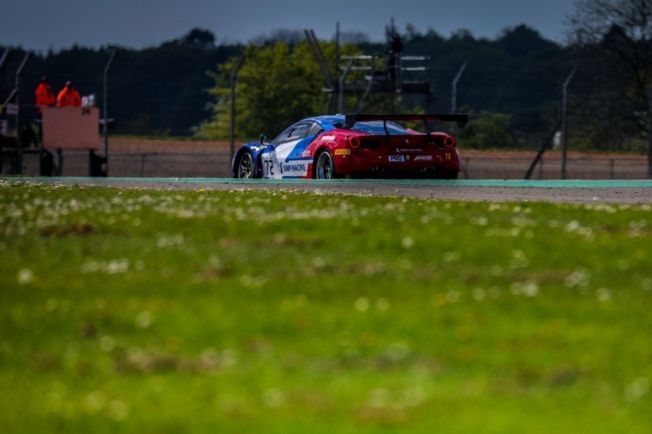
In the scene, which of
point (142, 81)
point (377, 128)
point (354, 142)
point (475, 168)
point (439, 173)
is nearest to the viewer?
point (354, 142)

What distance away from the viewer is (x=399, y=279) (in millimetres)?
10492

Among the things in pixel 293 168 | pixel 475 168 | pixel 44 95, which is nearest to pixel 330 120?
pixel 293 168

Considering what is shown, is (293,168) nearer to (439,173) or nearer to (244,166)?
(244,166)

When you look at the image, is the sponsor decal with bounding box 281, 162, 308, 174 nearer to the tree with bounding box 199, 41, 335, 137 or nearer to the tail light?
the tail light

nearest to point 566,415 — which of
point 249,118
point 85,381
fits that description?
point 85,381

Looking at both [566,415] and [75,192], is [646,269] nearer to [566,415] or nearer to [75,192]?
[566,415]

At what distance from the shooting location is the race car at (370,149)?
2272 cm

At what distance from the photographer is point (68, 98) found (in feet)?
109

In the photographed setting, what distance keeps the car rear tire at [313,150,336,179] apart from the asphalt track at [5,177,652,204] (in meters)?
0.51

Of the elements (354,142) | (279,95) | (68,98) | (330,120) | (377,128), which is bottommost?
(354,142)

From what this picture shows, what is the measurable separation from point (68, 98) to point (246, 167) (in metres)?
8.40

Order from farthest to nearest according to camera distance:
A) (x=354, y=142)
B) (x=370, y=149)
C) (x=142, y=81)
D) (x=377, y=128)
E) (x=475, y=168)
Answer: (x=142, y=81) → (x=475, y=168) → (x=377, y=128) → (x=370, y=149) → (x=354, y=142)

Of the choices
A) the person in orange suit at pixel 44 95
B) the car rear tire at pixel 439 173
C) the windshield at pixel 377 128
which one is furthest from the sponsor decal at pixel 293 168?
the person in orange suit at pixel 44 95

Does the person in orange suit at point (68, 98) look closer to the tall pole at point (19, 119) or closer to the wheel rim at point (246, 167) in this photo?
the tall pole at point (19, 119)
